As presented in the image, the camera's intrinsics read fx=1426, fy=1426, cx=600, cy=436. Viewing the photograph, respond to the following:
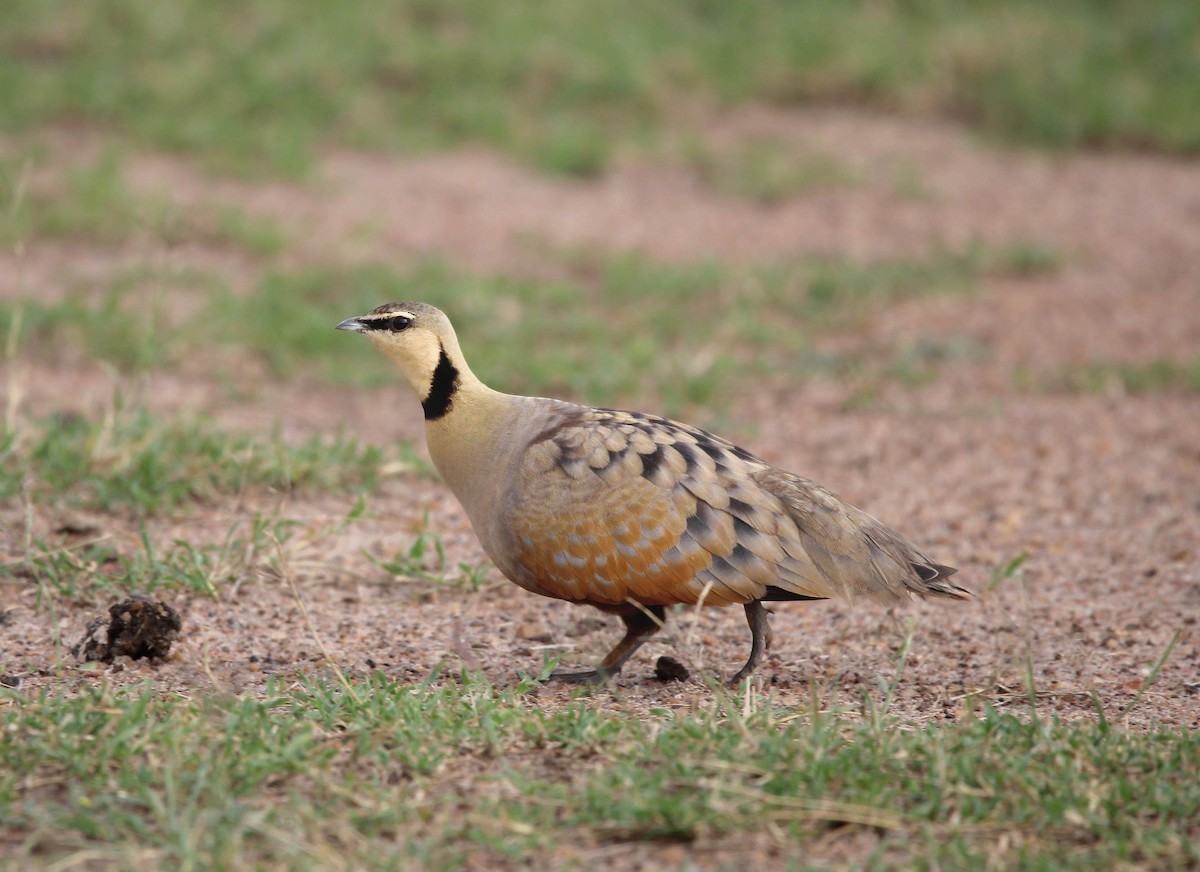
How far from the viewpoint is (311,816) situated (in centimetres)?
311

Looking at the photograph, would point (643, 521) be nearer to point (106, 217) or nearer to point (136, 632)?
point (136, 632)

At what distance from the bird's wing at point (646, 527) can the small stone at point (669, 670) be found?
0.86 feet

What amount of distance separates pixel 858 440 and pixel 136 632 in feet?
12.6

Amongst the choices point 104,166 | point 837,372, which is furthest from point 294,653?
point 104,166

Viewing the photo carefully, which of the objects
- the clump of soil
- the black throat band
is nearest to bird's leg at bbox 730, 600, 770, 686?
the black throat band

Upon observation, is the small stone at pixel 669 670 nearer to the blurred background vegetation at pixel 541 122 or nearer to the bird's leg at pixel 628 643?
the bird's leg at pixel 628 643

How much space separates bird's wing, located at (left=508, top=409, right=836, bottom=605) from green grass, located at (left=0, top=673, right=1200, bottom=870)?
1.41 feet

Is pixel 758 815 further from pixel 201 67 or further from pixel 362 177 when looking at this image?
pixel 201 67

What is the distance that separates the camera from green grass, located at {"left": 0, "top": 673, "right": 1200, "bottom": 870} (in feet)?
10.1

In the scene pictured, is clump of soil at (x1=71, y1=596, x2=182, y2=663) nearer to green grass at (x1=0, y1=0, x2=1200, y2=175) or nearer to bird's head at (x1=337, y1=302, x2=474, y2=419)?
bird's head at (x1=337, y1=302, x2=474, y2=419)

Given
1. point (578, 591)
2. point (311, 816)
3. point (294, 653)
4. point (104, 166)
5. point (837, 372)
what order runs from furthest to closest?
point (104, 166), point (837, 372), point (294, 653), point (578, 591), point (311, 816)

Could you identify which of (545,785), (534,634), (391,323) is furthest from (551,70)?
(545,785)

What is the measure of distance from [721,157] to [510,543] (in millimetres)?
7442

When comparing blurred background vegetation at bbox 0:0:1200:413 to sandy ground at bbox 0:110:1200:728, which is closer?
sandy ground at bbox 0:110:1200:728
